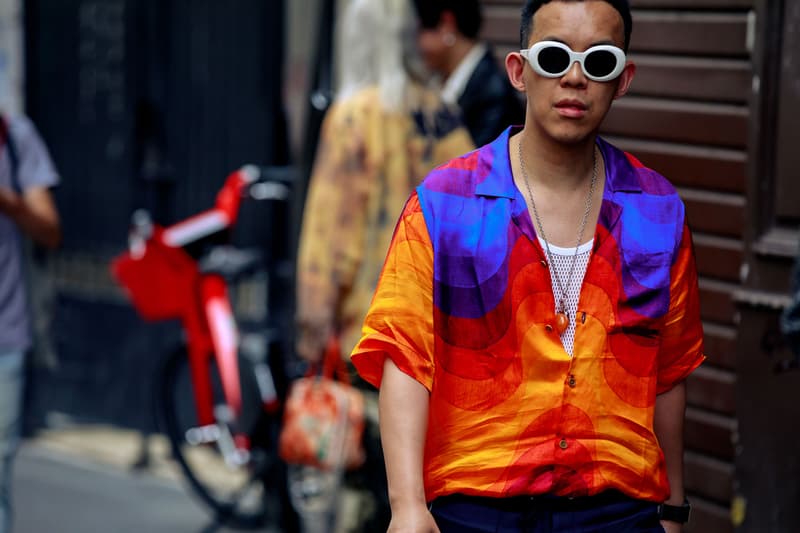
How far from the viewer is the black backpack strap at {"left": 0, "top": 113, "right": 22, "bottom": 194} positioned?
4.84 m

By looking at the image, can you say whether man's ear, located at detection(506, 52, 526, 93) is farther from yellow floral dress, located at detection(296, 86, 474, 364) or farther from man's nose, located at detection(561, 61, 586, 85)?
yellow floral dress, located at detection(296, 86, 474, 364)

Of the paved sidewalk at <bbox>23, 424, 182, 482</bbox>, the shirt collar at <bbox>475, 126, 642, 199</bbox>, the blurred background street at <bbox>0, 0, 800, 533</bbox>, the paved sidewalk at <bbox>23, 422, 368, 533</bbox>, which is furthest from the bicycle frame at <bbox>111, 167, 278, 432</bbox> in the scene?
the shirt collar at <bbox>475, 126, 642, 199</bbox>

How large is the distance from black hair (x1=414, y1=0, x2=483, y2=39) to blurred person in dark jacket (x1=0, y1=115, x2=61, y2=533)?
1357 millimetres

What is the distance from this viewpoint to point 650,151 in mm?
5312

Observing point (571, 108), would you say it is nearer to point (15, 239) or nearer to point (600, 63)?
point (600, 63)

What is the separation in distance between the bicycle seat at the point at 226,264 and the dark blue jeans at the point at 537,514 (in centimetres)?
378

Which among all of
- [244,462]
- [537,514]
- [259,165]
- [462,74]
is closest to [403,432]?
[537,514]

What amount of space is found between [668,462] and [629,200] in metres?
0.54

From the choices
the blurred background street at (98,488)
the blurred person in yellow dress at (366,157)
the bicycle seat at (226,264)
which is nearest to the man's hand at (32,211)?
the blurred person in yellow dress at (366,157)

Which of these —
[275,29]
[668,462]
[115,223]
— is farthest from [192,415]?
[668,462]

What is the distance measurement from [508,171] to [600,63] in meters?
0.28

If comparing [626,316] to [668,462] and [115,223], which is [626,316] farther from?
[115,223]

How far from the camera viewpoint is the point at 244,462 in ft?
21.3

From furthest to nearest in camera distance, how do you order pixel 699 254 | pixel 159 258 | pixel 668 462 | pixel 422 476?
pixel 159 258 → pixel 699 254 → pixel 668 462 → pixel 422 476
